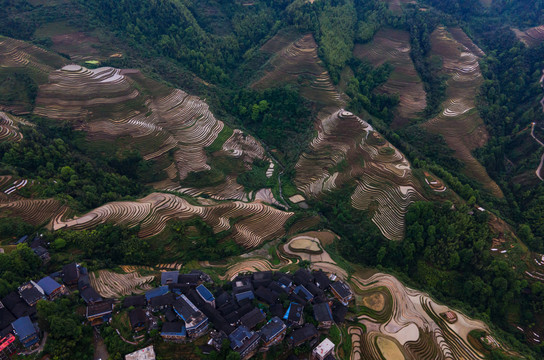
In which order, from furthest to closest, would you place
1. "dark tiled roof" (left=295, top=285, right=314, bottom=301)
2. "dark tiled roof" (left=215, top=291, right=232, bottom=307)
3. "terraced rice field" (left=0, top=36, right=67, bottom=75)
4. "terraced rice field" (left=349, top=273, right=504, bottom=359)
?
"terraced rice field" (left=0, top=36, right=67, bottom=75) → "dark tiled roof" (left=295, top=285, right=314, bottom=301) → "terraced rice field" (left=349, top=273, right=504, bottom=359) → "dark tiled roof" (left=215, top=291, right=232, bottom=307)

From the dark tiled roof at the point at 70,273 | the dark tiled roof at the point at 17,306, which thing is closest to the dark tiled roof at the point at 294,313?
the dark tiled roof at the point at 70,273

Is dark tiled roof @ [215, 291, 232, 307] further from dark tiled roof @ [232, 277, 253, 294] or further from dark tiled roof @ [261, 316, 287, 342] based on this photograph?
dark tiled roof @ [261, 316, 287, 342]

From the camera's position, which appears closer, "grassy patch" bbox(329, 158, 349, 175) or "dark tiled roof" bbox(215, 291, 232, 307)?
"dark tiled roof" bbox(215, 291, 232, 307)

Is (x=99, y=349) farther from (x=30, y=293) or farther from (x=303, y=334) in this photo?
(x=303, y=334)

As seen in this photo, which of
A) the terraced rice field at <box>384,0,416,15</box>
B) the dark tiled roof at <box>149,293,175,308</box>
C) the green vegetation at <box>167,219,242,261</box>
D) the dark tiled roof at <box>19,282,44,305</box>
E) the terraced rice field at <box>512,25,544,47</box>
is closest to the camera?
the dark tiled roof at <box>19,282,44,305</box>

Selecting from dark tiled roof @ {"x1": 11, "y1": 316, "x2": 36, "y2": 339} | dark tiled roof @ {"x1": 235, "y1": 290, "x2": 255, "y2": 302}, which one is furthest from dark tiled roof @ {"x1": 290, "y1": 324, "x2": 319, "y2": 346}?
dark tiled roof @ {"x1": 11, "y1": 316, "x2": 36, "y2": 339}

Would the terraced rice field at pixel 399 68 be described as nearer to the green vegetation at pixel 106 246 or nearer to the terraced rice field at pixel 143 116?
the terraced rice field at pixel 143 116
